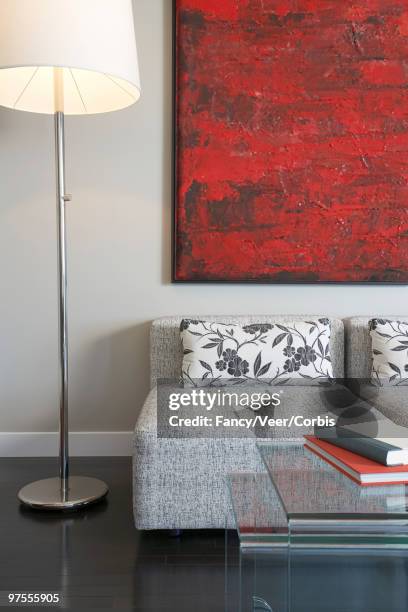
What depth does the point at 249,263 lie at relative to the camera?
2799 millimetres

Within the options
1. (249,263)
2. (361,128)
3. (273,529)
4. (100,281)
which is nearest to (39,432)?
(100,281)

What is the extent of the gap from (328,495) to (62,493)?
1357 millimetres

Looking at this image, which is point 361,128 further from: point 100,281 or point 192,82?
point 100,281

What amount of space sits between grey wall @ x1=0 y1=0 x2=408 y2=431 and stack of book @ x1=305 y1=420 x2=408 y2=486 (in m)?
1.45

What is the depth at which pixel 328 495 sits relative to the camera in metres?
1.23

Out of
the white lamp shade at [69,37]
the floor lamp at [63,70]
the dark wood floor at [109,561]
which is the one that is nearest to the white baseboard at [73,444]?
the floor lamp at [63,70]

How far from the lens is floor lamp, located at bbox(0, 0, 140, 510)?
1.99 metres

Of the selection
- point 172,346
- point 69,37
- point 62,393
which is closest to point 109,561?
point 62,393

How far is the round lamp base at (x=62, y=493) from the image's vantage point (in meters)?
2.20

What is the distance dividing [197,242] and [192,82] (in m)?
0.74

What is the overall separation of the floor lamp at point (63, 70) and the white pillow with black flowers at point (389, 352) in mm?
1252

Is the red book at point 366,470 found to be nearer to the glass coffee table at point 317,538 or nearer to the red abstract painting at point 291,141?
the glass coffee table at point 317,538

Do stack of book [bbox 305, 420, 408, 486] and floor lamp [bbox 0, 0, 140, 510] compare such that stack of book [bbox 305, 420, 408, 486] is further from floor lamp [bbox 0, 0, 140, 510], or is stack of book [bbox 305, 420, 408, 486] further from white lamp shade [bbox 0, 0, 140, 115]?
white lamp shade [bbox 0, 0, 140, 115]

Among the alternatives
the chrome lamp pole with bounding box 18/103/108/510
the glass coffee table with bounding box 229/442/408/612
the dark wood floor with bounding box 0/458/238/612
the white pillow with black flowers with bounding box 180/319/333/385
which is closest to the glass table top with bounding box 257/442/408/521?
the glass coffee table with bounding box 229/442/408/612
